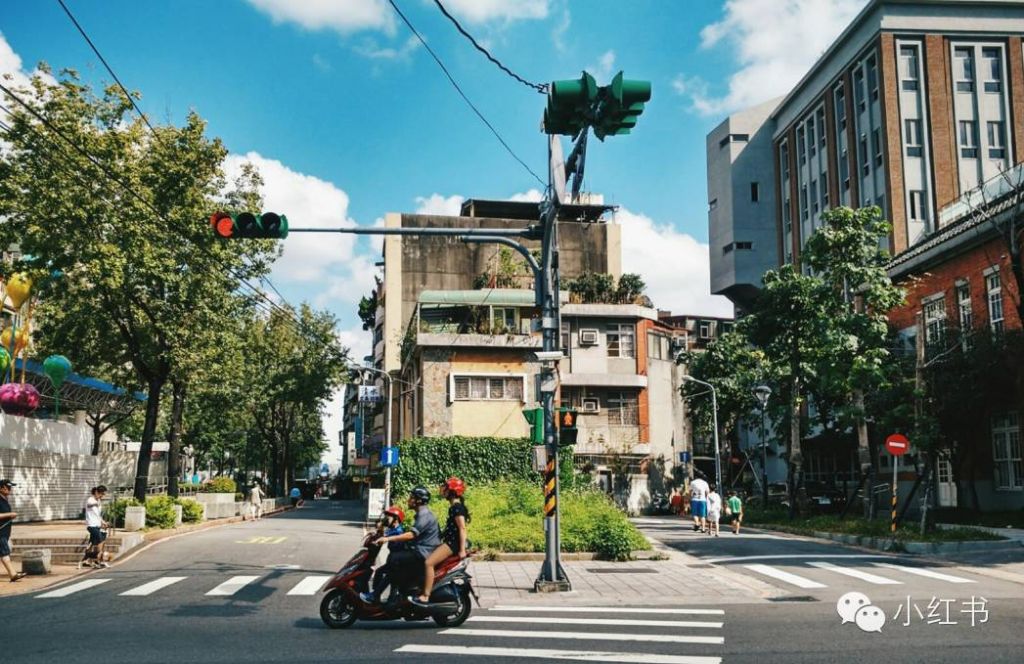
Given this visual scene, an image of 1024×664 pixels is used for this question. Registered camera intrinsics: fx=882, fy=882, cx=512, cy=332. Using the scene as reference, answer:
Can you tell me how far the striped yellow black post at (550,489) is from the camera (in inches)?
592

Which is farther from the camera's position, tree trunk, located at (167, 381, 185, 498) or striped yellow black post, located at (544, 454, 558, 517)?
tree trunk, located at (167, 381, 185, 498)

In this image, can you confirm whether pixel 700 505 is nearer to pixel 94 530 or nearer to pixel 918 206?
pixel 94 530

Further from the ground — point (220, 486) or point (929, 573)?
point (220, 486)

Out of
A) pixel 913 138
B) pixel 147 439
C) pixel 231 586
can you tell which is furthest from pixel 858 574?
pixel 913 138

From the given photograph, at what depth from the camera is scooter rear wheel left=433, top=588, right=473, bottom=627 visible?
37.1ft

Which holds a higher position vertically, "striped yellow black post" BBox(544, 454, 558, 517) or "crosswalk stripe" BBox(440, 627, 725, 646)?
"striped yellow black post" BBox(544, 454, 558, 517)

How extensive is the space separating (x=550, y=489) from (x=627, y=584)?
2.53 meters

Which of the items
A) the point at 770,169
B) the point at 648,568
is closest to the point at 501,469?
the point at 648,568

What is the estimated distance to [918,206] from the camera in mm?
48500

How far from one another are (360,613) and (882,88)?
47.2 meters

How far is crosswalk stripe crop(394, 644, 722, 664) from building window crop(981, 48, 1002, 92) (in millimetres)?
50163

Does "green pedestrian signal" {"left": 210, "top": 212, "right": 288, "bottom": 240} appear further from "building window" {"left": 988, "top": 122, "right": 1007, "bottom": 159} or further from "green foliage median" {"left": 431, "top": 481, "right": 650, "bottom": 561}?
"building window" {"left": 988, "top": 122, "right": 1007, "bottom": 159}

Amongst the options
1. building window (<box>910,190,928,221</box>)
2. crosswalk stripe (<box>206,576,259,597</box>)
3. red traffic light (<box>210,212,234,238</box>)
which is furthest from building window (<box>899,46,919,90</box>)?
red traffic light (<box>210,212,234,238</box>)

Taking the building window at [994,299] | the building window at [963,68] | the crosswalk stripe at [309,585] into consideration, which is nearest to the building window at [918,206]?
the building window at [963,68]
